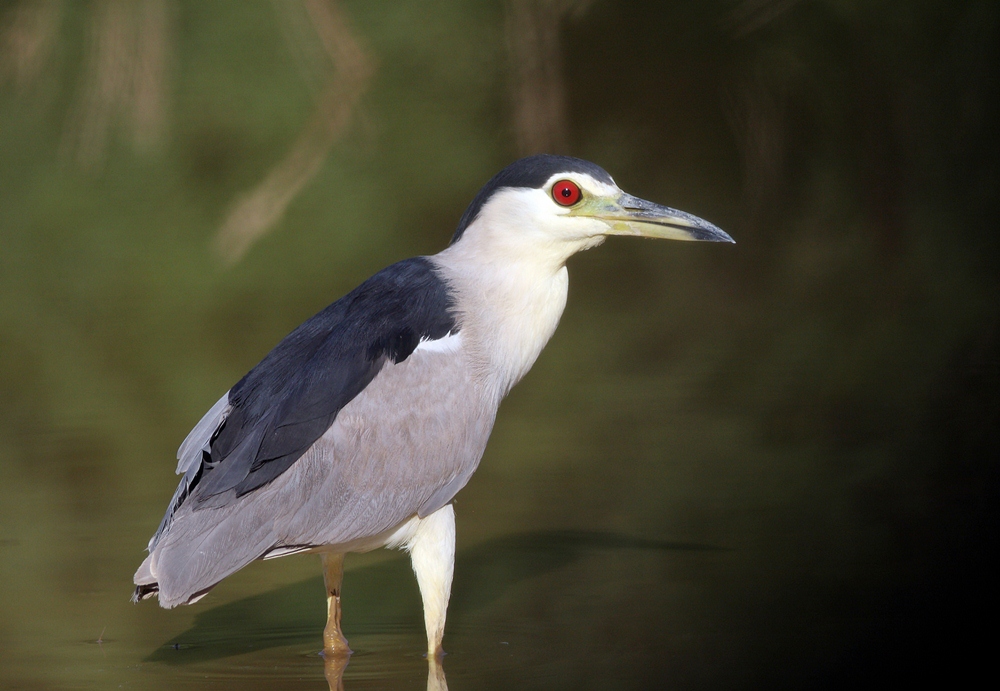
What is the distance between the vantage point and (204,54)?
896 centimetres

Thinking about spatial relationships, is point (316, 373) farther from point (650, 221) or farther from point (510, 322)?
point (650, 221)

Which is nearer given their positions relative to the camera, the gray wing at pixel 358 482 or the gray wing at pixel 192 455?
the gray wing at pixel 358 482

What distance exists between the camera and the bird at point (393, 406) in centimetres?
300

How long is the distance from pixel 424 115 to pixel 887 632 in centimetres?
671

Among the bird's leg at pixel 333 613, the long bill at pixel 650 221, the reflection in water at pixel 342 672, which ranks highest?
the long bill at pixel 650 221

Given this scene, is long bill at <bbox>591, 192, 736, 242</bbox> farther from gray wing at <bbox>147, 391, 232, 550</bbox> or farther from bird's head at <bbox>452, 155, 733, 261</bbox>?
gray wing at <bbox>147, 391, 232, 550</bbox>

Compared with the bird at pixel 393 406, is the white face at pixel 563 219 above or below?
above

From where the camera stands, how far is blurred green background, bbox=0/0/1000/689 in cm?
334

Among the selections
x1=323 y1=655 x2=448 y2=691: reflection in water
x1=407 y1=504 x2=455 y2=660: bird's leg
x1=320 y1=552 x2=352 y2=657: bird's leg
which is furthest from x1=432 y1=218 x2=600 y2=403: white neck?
x1=323 y1=655 x2=448 y2=691: reflection in water

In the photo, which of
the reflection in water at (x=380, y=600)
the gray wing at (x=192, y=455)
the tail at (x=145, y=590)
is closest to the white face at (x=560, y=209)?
the gray wing at (x=192, y=455)

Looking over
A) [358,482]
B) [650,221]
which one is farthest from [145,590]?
[650,221]

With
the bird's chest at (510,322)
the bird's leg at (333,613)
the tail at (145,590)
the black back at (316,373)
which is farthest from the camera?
the bird's chest at (510,322)

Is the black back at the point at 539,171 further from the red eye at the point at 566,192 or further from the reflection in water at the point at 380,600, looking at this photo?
the reflection in water at the point at 380,600

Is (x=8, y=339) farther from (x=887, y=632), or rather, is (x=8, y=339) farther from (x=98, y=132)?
(x=887, y=632)
